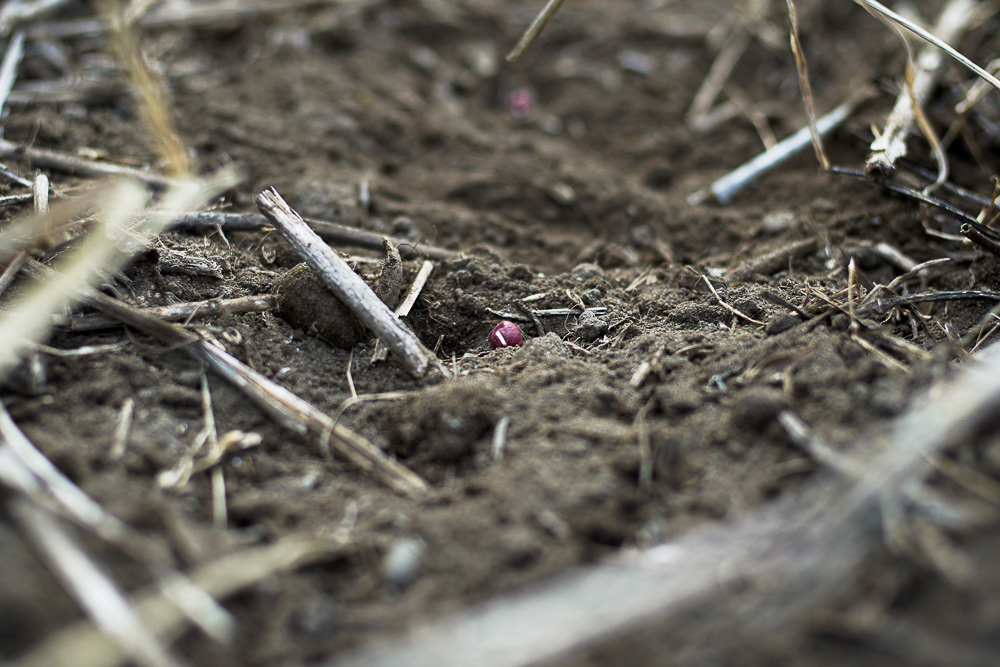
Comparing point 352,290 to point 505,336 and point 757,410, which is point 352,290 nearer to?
point 505,336

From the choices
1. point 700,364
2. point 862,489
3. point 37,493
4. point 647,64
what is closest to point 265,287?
point 37,493

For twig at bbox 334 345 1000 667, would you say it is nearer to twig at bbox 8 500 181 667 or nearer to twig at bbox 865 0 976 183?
twig at bbox 8 500 181 667

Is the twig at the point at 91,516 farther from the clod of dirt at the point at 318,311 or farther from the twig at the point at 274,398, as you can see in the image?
the clod of dirt at the point at 318,311

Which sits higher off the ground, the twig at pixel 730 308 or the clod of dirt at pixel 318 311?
the clod of dirt at pixel 318 311

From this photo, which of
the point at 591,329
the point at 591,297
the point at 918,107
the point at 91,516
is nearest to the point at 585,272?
the point at 591,297

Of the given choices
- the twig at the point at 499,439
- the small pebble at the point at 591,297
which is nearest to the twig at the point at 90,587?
the twig at the point at 499,439
